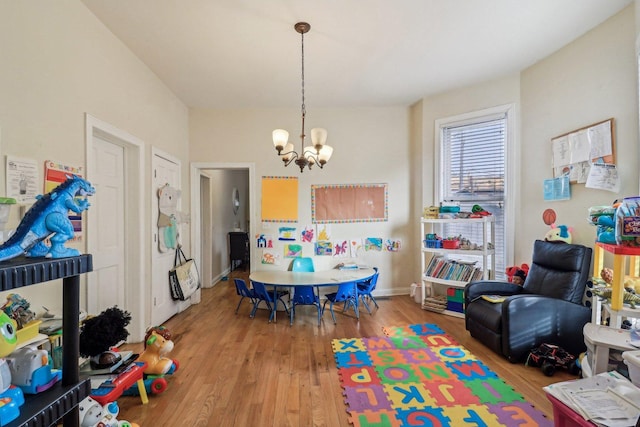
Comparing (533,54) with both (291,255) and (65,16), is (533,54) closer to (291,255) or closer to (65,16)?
(291,255)

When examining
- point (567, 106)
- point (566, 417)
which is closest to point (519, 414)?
point (566, 417)

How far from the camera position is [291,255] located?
14.6 ft

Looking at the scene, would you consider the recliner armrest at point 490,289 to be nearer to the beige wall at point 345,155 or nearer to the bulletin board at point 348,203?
the beige wall at point 345,155

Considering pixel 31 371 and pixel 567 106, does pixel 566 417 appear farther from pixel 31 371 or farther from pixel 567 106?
pixel 567 106

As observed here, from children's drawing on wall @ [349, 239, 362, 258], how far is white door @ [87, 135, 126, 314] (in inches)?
113

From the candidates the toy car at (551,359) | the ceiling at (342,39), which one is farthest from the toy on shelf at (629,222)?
the ceiling at (342,39)

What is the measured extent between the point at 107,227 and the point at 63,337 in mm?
2053

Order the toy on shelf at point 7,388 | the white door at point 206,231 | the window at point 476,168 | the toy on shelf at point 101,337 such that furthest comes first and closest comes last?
1. the white door at point 206,231
2. the window at point 476,168
3. the toy on shelf at point 101,337
4. the toy on shelf at point 7,388

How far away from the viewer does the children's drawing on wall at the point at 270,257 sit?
4441mm

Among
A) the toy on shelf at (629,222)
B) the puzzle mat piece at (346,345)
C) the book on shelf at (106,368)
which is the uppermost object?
the toy on shelf at (629,222)

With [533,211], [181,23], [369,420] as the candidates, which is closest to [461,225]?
[533,211]

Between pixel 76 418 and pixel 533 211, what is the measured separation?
13.2 ft

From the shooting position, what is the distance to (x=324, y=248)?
14.7 ft

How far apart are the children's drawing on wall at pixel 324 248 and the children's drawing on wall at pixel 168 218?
6.37 ft
